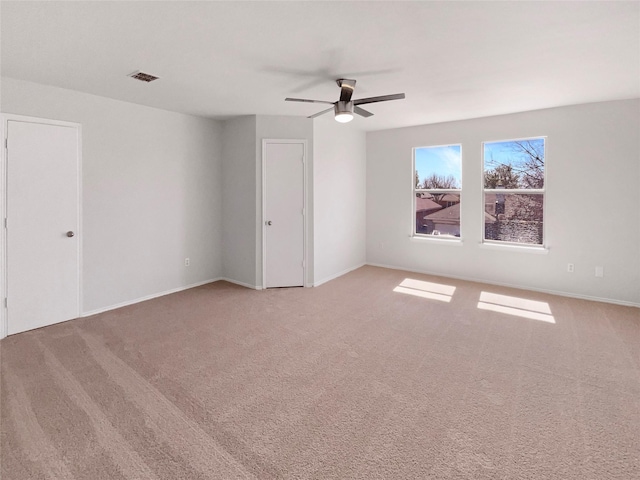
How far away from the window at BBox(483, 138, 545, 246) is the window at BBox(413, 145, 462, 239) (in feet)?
1.56

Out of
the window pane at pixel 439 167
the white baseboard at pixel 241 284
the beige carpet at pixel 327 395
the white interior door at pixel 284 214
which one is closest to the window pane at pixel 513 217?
the window pane at pixel 439 167

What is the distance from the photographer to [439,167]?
5.81 meters

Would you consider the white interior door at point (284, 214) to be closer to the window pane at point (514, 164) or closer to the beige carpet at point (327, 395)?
the beige carpet at point (327, 395)

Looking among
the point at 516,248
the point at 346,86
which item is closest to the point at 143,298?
the point at 346,86

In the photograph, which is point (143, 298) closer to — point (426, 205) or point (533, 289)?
point (426, 205)

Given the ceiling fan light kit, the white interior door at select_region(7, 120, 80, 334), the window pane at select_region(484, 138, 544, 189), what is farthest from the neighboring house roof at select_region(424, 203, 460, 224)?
the white interior door at select_region(7, 120, 80, 334)

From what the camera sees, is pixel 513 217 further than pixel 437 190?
No

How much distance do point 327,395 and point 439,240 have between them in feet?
13.4

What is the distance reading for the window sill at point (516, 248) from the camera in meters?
4.87

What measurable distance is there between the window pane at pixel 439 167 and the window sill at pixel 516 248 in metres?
1.07

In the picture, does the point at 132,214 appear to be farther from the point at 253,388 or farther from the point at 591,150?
the point at 591,150

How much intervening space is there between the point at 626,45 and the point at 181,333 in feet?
15.2

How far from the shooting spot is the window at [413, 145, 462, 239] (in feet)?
18.6

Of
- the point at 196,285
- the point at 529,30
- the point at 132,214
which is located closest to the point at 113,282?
the point at 132,214
